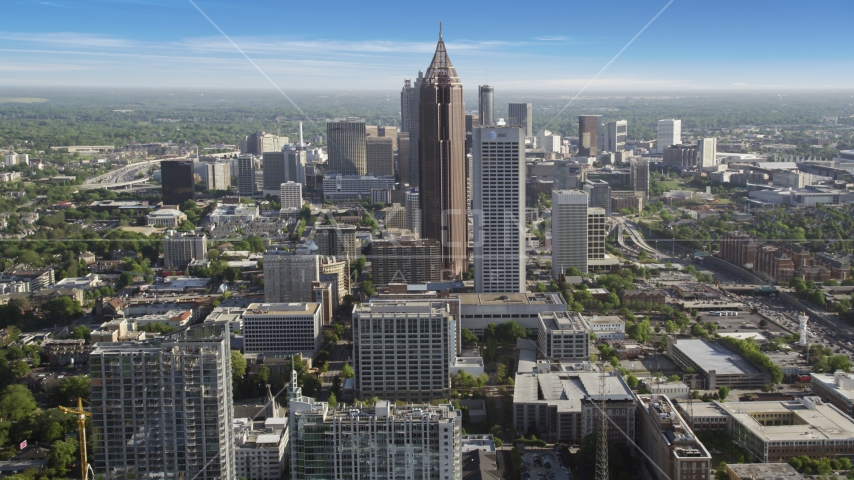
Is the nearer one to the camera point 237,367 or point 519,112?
point 237,367

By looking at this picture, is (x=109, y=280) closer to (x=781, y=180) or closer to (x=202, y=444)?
(x=202, y=444)

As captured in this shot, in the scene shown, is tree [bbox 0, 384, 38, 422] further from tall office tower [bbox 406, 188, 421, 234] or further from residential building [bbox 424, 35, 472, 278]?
tall office tower [bbox 406, 188, 421, 234]

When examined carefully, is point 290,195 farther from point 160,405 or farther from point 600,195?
point 160,405

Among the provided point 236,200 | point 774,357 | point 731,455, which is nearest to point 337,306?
point 774,357

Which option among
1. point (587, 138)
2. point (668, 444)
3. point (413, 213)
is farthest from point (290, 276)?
point (587, 138)

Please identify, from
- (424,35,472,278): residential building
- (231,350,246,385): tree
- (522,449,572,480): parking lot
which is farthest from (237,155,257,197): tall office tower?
(522,449,572,480): parking lot
